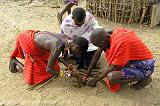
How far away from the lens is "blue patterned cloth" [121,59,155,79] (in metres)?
3.84

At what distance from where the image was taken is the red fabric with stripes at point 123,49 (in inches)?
144

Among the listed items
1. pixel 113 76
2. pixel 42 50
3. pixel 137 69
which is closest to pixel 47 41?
pixel 42 50

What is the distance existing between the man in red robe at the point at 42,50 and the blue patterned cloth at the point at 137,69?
0.54 m

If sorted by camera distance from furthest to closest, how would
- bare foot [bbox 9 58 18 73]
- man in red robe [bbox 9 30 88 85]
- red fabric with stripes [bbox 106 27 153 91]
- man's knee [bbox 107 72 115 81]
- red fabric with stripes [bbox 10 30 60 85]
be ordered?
1. bare foot [bbox 9 58 18 73]
2. red fabric with stripes [bbox 10 30 60 85]
3. man in red robe [bbox 9 30 88 85]
4. man's knee [bbox 107 72 115 81]
5. red fabric with stripes [bbox 106 27 153 91]

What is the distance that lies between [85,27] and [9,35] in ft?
5.08


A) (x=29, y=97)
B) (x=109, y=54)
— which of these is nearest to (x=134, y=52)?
(x=109, y=54)

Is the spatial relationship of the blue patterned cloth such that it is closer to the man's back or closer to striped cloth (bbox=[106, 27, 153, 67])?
striped cloth (bbox=[106, 27, 153, 67])

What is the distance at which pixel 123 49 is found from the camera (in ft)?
12.0

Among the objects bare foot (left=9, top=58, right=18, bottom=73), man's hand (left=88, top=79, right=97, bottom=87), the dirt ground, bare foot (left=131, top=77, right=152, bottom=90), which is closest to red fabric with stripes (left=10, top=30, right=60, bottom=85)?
the dirt ground

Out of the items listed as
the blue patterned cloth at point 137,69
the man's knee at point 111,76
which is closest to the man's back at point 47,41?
the man's knee at point 111,76

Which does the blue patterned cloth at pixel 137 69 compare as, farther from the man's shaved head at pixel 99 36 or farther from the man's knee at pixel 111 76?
the man's shaved head at pixel 99 36

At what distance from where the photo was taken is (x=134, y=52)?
3760 mm

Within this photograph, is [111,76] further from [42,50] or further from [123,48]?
[42,50]

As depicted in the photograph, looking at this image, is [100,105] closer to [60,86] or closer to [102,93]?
[102,93]
